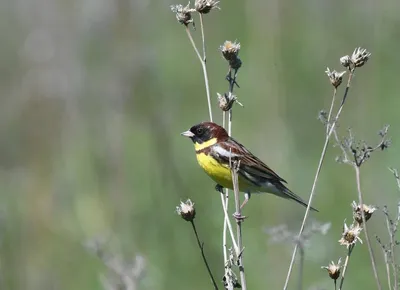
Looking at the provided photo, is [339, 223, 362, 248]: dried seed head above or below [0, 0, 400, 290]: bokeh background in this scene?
below

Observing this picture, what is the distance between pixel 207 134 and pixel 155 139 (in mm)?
784

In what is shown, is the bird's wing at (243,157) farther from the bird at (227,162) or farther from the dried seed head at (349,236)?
the dried seed head at (349,236)

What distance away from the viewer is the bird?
4.10 meters

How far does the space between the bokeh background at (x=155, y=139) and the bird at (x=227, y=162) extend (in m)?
0.48

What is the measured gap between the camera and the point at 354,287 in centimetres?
525

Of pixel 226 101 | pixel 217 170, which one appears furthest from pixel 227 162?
pixel 226 101

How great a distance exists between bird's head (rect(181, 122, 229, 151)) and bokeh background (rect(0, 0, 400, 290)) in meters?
0.41

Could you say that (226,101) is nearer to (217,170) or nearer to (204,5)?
(204,5)

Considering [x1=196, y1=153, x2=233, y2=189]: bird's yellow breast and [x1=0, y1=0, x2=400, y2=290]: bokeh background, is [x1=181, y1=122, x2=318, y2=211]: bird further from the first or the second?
[x1=0, y1=0, x2=400, y2=290]: bokeh background

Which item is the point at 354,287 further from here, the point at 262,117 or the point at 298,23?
the point at 298,23

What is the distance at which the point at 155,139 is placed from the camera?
4941 millimetres

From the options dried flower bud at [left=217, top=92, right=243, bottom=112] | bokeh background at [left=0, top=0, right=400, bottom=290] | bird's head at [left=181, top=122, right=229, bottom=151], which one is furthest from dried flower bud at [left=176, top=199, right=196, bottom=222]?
bokeh background at [left=0, top=0, right=400, bottom=290]

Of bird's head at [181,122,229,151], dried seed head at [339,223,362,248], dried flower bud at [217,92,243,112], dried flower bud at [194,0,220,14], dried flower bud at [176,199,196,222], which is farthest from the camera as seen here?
bird's head at [181,122,229,151]

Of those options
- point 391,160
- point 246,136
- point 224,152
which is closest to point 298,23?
point 246,136
